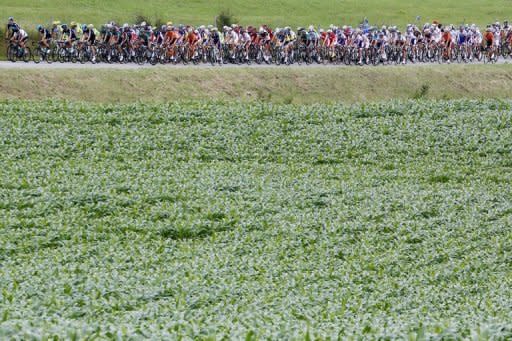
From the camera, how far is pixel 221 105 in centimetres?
4147

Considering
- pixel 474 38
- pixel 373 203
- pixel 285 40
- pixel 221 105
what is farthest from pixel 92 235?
pixel 474 38

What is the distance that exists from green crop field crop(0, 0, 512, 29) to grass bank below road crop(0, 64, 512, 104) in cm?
2333

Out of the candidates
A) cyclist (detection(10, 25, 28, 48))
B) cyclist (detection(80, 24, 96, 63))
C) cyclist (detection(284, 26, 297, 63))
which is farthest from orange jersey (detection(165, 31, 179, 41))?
cyclist (detection(10, 25, 28, 48))

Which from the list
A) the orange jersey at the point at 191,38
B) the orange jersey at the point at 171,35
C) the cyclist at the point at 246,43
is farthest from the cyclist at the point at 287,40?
the orange jersey at the point at 171,35

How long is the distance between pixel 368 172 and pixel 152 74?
63.0 ft

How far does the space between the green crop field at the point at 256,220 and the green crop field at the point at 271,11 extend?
121 feet

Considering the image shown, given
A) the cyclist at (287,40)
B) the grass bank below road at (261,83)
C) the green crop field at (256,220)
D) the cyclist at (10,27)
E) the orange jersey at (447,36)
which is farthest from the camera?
the orange jersey at (447,36)

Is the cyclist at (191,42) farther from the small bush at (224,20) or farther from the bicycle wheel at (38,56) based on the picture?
the small bush at (224,20)

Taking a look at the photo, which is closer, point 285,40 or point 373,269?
point 373,269

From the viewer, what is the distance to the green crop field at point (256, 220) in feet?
57.0

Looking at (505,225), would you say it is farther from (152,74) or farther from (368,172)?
(152,74)

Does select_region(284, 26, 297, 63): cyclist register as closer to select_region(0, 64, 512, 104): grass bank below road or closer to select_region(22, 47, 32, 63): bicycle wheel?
select_region(0, 64, 512, 104): grass bank below road

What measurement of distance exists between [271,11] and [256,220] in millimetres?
68827

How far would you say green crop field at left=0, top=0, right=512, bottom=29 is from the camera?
8031 centimetres
